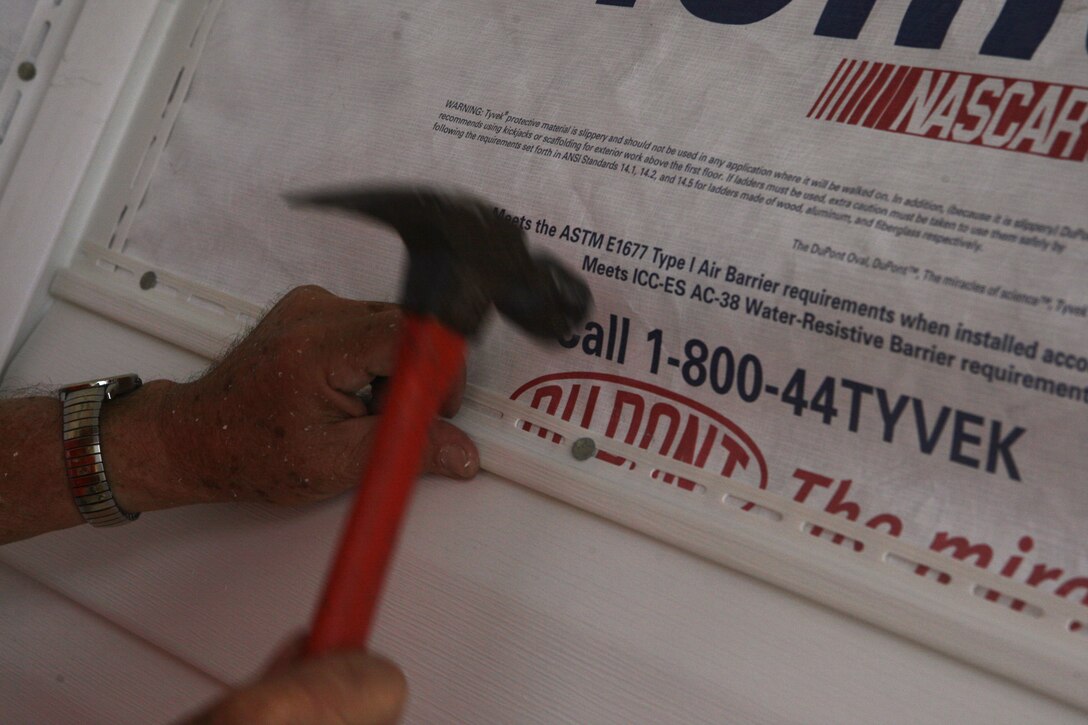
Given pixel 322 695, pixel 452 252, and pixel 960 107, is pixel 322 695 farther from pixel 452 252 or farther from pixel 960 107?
pixel 960 107

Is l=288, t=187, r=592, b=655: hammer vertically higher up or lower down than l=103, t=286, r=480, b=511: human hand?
higher up

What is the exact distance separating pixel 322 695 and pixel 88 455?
15.7 inches

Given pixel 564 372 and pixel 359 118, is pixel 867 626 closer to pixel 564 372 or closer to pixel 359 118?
pixel 564 372

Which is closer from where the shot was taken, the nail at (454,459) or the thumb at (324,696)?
the thumb at (324,696)

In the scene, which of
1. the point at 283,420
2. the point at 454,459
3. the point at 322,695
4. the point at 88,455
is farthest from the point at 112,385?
the point at 322,695

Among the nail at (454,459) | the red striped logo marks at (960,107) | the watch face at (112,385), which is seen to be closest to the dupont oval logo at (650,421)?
the nail at (454,459)

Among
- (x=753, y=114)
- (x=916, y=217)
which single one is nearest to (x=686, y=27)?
(x=753, y=114)

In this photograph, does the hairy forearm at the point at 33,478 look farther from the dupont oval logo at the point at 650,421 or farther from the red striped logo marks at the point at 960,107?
→ the red striped logo marks at the point at 960,107

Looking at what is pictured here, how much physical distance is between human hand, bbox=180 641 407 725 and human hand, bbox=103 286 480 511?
0.21 m

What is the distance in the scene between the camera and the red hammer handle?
1.56 feet

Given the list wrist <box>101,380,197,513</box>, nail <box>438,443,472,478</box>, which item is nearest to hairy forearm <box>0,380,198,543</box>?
wrist <box>101,380,197,513</box>

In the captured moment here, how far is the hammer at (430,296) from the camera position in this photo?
52 cm

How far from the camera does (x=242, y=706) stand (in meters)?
0.40

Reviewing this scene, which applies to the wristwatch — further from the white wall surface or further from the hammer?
the hammer
